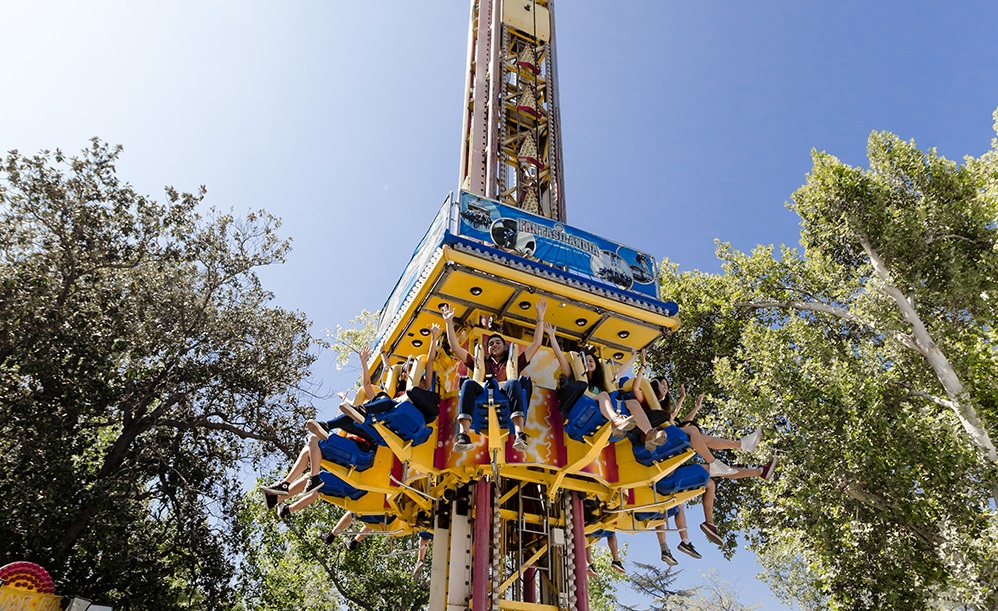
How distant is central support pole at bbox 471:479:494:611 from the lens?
7.78 meters

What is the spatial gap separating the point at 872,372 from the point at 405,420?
13298 mm

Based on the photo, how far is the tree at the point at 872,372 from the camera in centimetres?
1430

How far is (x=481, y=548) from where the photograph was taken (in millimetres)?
7988

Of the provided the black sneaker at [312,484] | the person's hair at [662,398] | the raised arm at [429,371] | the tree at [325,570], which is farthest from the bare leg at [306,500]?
the tree at [325,570]

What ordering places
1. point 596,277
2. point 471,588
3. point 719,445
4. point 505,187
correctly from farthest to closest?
point 505,187 < point 596,277 < point 719,445 < point 471,588

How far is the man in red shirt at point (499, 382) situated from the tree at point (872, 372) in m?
9.06

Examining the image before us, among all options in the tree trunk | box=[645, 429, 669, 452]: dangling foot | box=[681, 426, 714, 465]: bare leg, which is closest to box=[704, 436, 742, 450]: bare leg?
box=[681, 426, 714, 465]: bare leg

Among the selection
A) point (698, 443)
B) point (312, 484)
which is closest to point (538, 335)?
point (698, 443)

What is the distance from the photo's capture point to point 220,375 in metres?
15.6

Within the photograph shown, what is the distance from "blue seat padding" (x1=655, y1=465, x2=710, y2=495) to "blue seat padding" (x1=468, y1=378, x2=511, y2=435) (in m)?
2.78

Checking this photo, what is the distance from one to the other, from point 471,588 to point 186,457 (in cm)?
1001

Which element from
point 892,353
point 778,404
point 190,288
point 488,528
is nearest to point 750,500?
point 778,404

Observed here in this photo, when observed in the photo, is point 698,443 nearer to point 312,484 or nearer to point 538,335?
point 538,335

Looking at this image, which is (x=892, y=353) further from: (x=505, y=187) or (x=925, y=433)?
(x=505, y=187)
